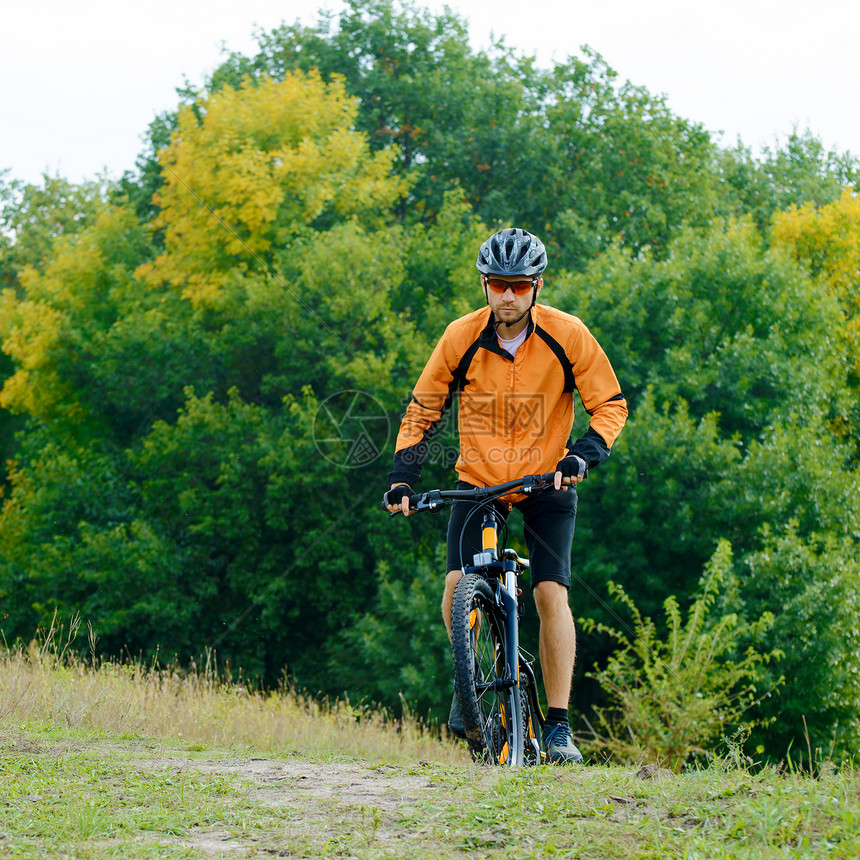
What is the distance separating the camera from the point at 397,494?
410 centimetres

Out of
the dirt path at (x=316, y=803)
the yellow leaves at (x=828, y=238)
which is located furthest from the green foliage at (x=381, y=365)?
the dirt path at (x=316, y=803)

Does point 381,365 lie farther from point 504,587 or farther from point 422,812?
point 422,812

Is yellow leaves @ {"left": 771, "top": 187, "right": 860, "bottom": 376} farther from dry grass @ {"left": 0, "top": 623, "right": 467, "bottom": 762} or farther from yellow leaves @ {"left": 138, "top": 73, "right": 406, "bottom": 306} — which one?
dry grass @ {"left": 0, "top": 623, "right": 467, "bottom": 762}

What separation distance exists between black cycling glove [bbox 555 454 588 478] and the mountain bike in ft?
0.19

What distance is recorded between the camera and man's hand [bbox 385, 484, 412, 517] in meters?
4.06

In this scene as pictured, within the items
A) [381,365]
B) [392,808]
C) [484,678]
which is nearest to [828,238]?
[381,365]

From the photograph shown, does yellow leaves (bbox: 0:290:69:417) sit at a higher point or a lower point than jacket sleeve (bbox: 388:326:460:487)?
higher

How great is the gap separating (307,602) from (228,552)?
6.73 ft

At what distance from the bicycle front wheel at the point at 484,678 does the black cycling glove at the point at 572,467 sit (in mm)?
554

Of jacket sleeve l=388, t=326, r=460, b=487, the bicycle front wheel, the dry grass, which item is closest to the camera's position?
the bicycle front wheel

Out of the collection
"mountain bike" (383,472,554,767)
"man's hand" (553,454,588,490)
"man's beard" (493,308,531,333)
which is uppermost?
"man's beard" (493,308,531,333)

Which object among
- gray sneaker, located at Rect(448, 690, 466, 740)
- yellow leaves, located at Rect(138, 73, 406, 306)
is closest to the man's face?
gray sneaker, located at Rect(448, 690, 466, 740)

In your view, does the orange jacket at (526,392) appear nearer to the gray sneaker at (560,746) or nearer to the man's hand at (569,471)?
the man's hand at (569,471)

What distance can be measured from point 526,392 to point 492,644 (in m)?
1.07
